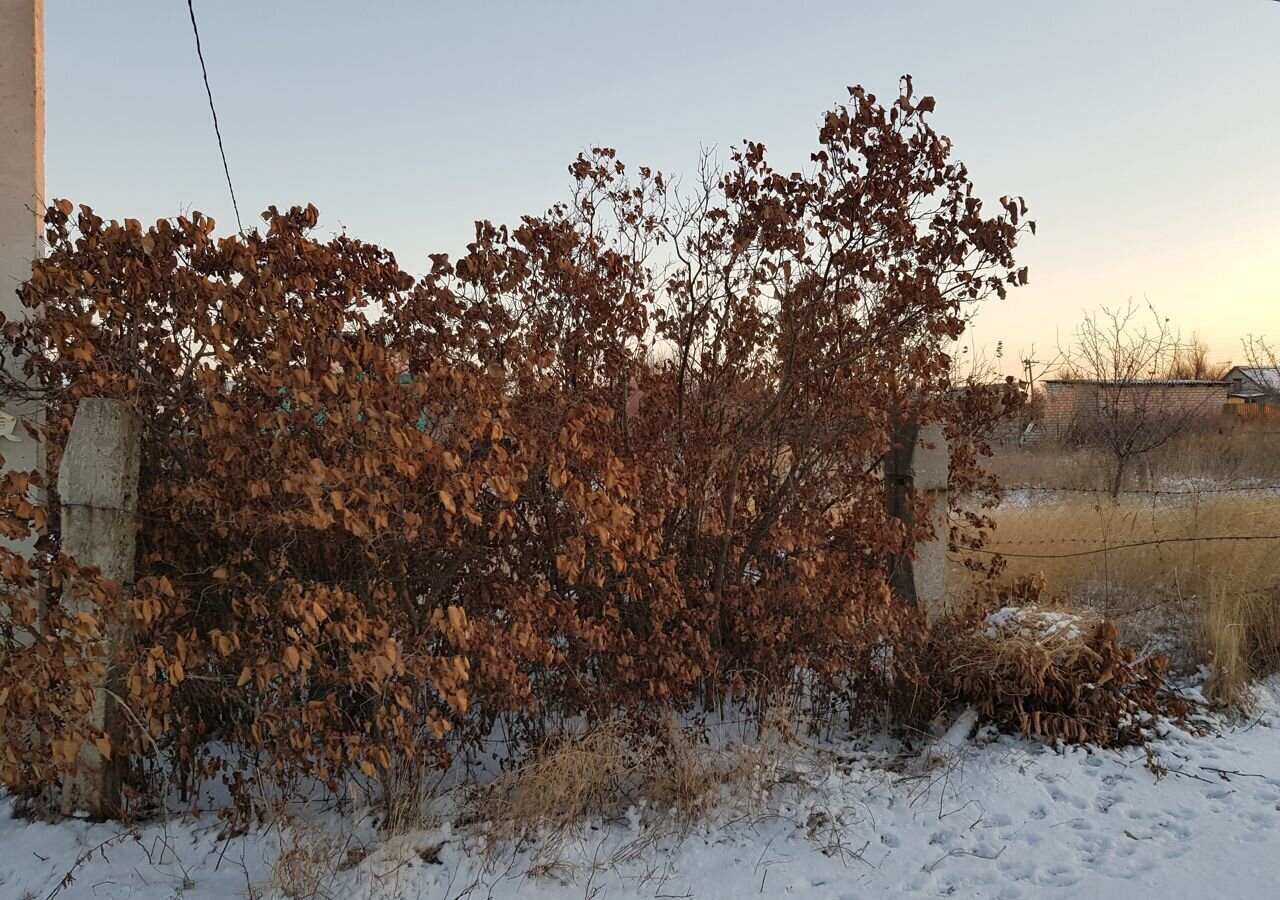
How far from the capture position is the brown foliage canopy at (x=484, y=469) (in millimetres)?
2889

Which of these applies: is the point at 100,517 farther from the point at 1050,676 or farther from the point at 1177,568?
the point at 1177,568

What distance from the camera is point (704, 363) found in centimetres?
429

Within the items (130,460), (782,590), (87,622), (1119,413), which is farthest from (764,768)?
(1119,413)

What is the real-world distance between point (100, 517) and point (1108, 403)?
1309cm

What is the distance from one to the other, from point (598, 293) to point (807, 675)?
7.46 ft

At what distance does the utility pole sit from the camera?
411 centimetres

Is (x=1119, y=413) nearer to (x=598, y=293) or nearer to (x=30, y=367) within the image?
(x=598, y=293)

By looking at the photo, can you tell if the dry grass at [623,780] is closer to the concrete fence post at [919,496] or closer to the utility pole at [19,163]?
the concrete fence post at [919,496]

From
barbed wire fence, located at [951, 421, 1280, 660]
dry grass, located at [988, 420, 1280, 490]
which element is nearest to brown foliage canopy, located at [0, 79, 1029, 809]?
barbed wire fence, located at [951, 421, 1280, 660]

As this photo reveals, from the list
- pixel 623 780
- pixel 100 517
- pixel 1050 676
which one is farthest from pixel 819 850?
pixel 100 517

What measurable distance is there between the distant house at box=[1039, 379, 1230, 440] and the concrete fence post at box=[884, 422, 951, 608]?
8.63m

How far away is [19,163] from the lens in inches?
163

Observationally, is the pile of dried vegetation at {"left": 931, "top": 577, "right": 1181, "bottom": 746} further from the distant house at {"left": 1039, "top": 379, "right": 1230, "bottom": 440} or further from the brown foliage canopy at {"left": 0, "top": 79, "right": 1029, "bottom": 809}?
the distant house at {"left": 1039, "top": 379, "right": 1230, "bottom": 440}

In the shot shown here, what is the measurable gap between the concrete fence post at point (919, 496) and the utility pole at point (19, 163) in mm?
4339
